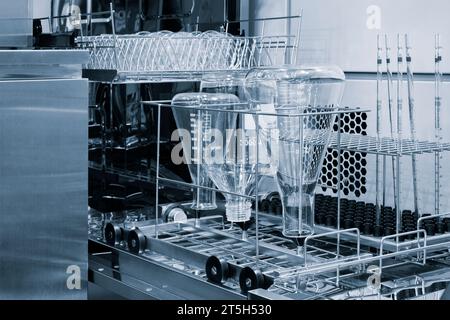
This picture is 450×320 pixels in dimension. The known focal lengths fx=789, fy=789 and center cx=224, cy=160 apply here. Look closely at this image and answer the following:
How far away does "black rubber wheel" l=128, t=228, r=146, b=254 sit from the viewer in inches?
60.5

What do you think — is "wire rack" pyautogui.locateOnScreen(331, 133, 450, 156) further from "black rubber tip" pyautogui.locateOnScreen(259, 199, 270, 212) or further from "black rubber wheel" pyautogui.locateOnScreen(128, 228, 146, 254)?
"black rubber wheel" pyautogui.locateOnScreen(128, 228, 146, 254)

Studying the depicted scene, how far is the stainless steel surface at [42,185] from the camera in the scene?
131 cm

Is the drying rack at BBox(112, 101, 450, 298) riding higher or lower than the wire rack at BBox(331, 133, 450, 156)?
lower

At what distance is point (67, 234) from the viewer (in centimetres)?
140

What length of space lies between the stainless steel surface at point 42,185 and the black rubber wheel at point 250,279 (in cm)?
32

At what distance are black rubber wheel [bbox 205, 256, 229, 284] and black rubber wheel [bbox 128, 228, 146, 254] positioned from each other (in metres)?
0.22

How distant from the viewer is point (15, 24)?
1.69 metres

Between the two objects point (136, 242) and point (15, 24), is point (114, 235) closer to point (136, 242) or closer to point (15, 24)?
point (136, 242)

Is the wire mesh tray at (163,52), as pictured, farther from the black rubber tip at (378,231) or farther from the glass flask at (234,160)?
the black rubber tip at (378,231)

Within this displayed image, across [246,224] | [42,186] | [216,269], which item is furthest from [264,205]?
[42,186]

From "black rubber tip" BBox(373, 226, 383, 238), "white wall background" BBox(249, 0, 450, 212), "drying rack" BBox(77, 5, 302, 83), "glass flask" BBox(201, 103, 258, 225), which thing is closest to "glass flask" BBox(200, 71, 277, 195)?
"glass flask" BBox(201, 103, 258, 225)

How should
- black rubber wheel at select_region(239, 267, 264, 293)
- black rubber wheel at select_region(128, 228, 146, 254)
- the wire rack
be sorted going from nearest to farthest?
black rubber wheel at select_region(239, 267, 264, 293), the wire rack, black rubber wheel at select_region(128, 228, 146, 254)

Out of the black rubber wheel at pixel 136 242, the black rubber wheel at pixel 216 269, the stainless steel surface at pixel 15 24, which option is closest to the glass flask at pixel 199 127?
the black rubber wheel at pixel 136 242
